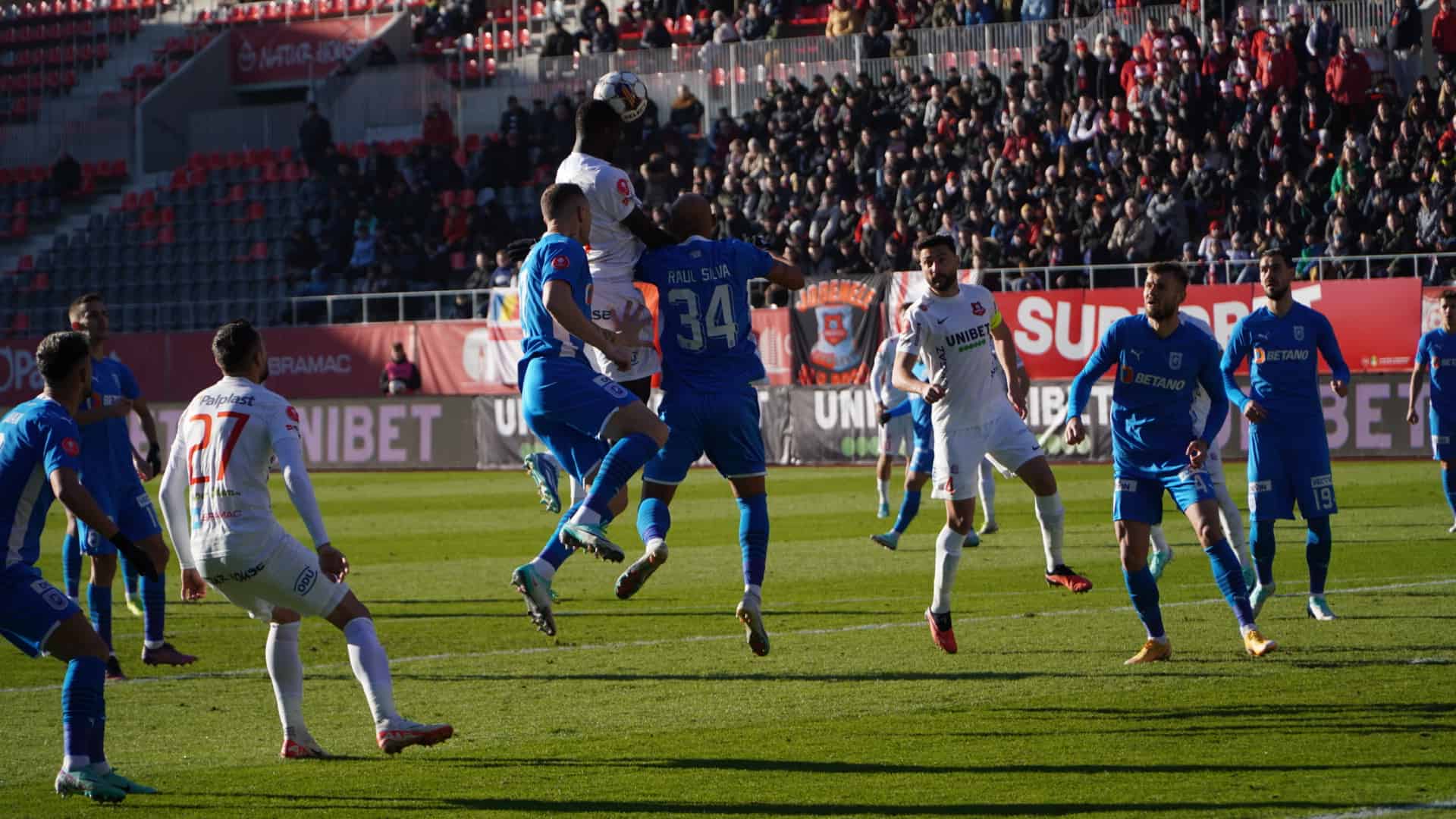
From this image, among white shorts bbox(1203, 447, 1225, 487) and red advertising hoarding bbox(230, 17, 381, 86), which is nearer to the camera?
white shorts bbox(1203, 447, 1225, 487)

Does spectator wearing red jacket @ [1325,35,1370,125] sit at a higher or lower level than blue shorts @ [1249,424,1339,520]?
higher

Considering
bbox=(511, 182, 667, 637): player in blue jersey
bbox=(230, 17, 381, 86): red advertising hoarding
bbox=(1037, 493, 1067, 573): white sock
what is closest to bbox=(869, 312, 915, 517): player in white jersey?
bbox=(1037, 493, 1067, 573): white sock

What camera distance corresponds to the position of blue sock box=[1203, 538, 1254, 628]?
10500 millimetres

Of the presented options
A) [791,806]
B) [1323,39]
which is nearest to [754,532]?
[791,806]

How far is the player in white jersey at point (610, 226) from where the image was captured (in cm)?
985

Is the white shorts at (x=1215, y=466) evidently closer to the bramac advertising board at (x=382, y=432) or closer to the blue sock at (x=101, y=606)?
the blue sock at (x=101, y=606)

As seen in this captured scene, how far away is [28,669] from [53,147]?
→ 35900 mm

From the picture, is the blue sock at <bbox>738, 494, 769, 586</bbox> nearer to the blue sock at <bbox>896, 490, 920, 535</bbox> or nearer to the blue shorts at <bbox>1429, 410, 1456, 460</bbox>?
the blue sock at <bbox>896, 490, 920, 535</bbox>

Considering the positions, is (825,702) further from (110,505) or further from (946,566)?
(110,505)

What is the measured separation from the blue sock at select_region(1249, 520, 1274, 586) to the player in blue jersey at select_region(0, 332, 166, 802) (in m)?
7.09

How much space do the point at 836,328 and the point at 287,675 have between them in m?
22.4

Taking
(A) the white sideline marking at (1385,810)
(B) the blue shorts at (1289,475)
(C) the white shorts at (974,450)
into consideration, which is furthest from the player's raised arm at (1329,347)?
(A) the white sideline marking at (1385,810)

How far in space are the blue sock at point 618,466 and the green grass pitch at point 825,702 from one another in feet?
3.41

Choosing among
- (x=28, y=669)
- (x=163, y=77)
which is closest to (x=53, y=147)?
(x=163, y=77)
